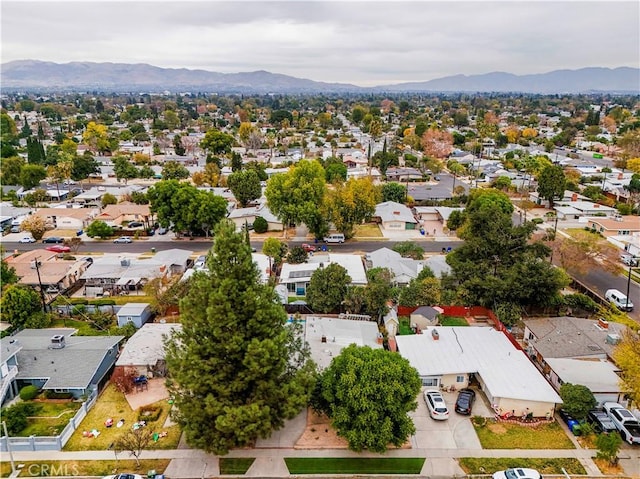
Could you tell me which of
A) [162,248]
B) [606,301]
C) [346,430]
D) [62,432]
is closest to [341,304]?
[346,430]

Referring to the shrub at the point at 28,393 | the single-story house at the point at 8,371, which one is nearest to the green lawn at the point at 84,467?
the shrub at the point at 28,393

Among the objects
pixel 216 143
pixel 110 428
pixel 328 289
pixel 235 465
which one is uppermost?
pixel 216 143

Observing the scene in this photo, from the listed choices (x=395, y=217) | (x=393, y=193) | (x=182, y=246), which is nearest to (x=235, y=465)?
(x=182, y=246)

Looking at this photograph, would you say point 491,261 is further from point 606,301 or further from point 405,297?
point 606,301

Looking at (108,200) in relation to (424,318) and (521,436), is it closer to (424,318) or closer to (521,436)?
(424,318)

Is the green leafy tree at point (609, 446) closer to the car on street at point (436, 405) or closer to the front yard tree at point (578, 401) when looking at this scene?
the front yard tree at point (578, 401)

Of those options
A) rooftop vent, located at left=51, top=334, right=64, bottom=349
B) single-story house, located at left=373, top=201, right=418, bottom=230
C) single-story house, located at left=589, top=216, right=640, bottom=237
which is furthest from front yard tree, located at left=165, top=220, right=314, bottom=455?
single-story house, located at left=589, top=216, right=640, bottom=237

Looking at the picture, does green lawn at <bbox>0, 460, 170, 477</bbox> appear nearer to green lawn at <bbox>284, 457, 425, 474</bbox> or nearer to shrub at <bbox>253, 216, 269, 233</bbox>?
green lawn at <bbox>284, 457, 425, 474</bbox>
